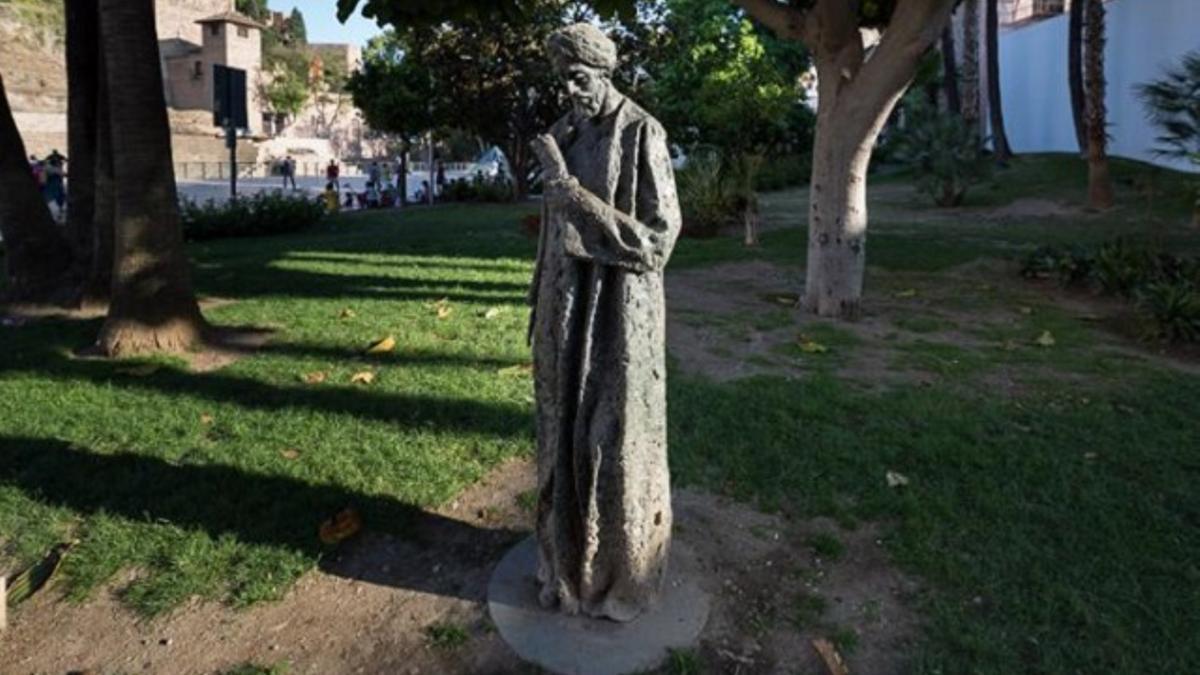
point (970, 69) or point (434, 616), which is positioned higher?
point (970, 69)

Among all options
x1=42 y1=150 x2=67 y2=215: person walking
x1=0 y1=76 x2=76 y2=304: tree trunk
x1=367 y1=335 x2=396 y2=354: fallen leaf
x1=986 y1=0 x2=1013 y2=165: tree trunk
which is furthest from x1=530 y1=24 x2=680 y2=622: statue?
x1=986 y1=0 x2=1013 y2=165: tree trunk

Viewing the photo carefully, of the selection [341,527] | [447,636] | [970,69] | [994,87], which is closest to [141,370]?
[341,527]

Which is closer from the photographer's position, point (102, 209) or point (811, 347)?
point (811, 347)

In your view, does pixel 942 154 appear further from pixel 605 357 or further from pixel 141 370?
pixel 605 357

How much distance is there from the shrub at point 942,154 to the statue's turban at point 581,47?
17.6 m

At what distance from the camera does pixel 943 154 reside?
19078 mm

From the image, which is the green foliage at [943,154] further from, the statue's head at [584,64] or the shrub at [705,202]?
the statue's head at [584,64]

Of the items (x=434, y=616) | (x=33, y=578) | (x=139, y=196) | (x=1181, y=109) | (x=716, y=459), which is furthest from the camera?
(x=1181, y=109)

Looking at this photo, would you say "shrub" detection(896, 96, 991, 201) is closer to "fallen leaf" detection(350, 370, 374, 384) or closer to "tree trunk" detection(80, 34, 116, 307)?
"fallen leaf" detection(350, 370, 374, 384)

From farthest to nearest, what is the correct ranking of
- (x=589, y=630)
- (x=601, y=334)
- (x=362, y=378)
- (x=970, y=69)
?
1. (x=970, y=69)
2. (x=362, y=378)
3. (x=589, y=630)
4. (x=601, y=334)

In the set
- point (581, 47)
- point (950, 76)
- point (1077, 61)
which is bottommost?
point (581, 47)

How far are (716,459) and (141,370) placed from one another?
172 inches

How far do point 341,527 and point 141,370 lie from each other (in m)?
3.28

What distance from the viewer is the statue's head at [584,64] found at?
2854 mm
